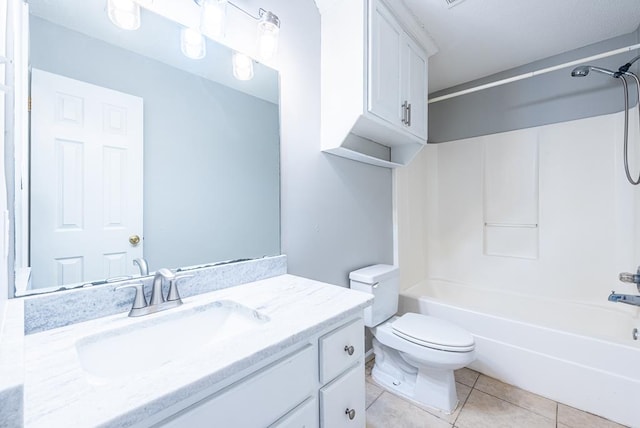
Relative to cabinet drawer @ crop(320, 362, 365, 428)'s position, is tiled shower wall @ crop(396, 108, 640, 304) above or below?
above

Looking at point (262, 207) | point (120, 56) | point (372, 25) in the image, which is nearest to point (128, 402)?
point (262, 207)

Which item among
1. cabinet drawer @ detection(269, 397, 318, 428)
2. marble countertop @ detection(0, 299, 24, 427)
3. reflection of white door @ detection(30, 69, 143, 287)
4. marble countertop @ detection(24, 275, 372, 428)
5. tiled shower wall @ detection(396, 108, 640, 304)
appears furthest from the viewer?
tiled shower wall @ detection(396, 108, 640, 304)

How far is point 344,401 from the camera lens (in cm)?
91

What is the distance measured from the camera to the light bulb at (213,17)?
3.55 feet

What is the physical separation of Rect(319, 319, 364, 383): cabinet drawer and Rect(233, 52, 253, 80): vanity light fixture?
118 cm

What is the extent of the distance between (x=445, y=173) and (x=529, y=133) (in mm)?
723

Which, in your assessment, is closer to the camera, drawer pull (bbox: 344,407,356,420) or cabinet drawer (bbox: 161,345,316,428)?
cabinet drawer (bbox: 161,345,316,428)

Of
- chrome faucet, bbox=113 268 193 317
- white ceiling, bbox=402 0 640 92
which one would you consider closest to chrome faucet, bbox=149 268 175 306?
chrome faucet, bbox=113 268 193 317

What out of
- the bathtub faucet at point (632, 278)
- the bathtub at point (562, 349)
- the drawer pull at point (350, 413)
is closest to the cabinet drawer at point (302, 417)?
the drawer pull at point (350, 413)

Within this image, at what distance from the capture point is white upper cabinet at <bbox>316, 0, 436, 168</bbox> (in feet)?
4.70

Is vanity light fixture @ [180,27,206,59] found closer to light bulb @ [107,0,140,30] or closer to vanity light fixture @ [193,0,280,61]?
vanity light fixture @ [193,0,280,61]

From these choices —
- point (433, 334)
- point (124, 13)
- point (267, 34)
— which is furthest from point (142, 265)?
point (433, 334)

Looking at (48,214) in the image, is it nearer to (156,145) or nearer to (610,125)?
(156,145)

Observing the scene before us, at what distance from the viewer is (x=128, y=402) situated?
0.46 m
